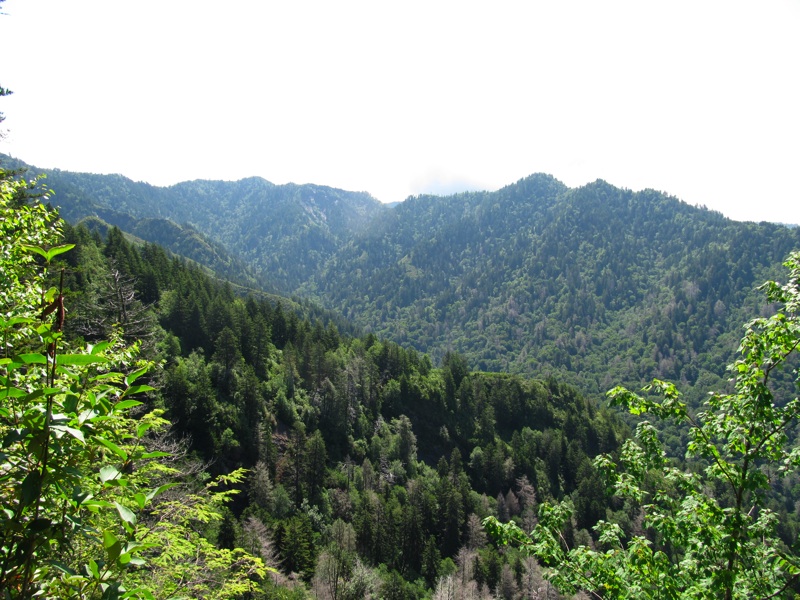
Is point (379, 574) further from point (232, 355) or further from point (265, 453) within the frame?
point (232, 355)

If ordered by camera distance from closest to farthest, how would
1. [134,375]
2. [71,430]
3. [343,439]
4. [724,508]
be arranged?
1. [71,430]
2. [134,375]
3. [724,508]
4. [343,439]

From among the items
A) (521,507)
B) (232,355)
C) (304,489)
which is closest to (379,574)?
(304,489)

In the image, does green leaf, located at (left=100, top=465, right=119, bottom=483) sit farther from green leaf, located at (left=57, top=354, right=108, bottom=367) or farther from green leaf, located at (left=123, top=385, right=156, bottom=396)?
green leaf, located at (left=57, top=354, right=108, bottom=367)

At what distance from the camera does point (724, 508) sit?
26.8 ft

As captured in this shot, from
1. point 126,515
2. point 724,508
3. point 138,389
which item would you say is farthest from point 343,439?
point 126,515

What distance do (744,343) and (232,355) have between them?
74750 mm

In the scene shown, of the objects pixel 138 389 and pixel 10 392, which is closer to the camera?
pixel 10 392

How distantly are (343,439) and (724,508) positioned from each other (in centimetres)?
8180

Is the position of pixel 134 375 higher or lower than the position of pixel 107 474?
higher

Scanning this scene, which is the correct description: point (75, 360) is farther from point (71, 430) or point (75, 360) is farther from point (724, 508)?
point (724, 508)

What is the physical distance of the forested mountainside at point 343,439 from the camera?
175ft

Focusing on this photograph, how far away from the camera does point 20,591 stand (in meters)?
2.31

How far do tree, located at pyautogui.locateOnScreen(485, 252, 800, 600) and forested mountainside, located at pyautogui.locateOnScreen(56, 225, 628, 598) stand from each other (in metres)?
30.9

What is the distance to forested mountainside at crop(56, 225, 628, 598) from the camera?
53.4m
